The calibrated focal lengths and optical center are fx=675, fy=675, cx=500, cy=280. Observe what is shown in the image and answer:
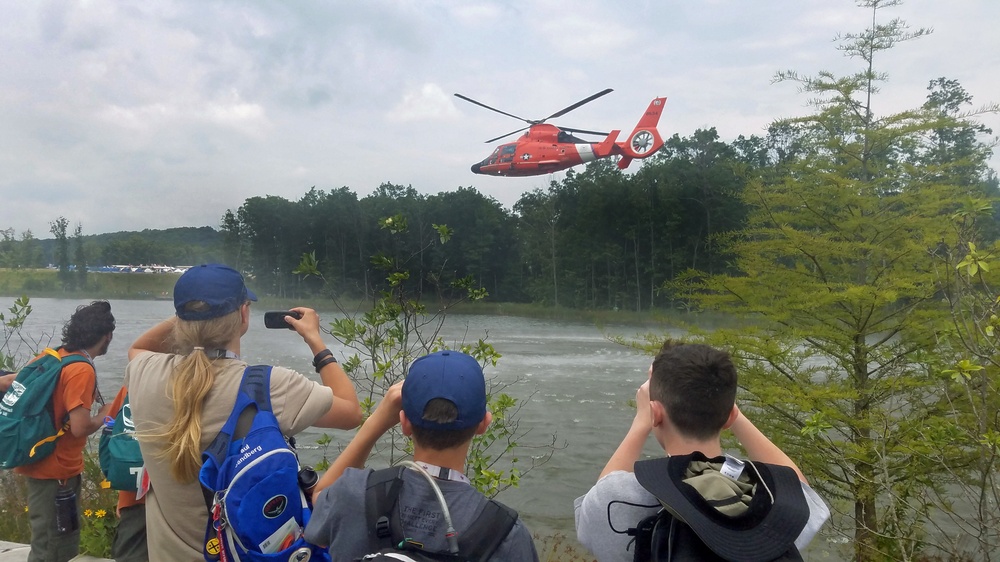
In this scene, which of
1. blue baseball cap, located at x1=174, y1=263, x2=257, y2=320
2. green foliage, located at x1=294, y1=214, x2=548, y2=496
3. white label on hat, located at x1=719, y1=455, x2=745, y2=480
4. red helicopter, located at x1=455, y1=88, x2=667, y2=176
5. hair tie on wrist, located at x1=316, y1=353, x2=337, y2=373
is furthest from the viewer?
red helicopter, located at x1=455, y1=88, x2=667, y2=176

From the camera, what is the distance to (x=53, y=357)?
3613 millimetres

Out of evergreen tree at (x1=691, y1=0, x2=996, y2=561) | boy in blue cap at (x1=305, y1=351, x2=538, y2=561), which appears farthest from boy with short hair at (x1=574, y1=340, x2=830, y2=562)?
evergreen tree at (x1=691, y1=0, x2=996, y2=561)

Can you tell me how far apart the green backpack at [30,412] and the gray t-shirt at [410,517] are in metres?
2.52

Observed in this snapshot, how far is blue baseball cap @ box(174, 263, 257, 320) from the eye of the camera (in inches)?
90.9

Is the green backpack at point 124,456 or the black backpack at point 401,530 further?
the green backpack at point 124,456

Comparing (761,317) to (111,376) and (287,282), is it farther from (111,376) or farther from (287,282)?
(111,376)

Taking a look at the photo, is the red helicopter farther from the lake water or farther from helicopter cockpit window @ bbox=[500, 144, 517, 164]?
the lake water

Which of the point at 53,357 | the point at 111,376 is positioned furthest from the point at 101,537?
the point at 111,376

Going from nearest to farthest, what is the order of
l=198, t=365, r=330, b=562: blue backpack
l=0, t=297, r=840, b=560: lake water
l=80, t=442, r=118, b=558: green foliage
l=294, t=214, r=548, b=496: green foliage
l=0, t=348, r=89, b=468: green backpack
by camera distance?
l=198, t=365, r=330, b=562: blue backpack → l=0, t=348, r=89, b=468: green backpack → l=294, t=214, r=548, b=496: green foliage → l=80, t=442, r=118, b=558: green foliage → l=0, t=297, r=840, b=560: lake water

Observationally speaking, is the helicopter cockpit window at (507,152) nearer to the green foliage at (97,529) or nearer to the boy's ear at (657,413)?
the green foliage at (97,529)

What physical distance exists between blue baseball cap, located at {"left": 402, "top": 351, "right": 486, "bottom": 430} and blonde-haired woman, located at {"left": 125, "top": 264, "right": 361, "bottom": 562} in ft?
1.68

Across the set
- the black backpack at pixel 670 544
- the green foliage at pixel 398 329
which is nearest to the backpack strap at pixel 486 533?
the black backpack at pixel 670 544

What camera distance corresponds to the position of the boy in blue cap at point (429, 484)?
1743mm

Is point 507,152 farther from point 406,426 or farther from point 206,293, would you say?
point 406,426
